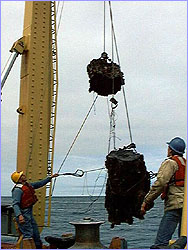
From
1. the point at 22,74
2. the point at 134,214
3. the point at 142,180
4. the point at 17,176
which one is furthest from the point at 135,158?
the point at 22,74

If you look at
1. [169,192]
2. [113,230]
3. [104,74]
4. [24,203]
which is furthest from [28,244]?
[113,230]

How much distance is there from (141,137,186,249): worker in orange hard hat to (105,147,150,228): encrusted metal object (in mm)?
537

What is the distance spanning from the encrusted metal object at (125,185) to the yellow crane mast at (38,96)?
268 cm

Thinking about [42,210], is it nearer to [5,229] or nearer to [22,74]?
[5,229]

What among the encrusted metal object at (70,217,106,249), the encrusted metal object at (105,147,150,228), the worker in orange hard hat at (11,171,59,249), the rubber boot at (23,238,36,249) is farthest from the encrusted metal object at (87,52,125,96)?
the rubber boot at (23,238,36,249)

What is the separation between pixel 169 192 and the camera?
5.43 m

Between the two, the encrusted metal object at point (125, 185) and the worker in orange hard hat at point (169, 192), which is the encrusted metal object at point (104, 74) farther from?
the worker in orange hard hat at point (169, 192)

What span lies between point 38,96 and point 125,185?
335 cm

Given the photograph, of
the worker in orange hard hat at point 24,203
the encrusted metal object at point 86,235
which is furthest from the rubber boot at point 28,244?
the encrusted metal object at point 86,235

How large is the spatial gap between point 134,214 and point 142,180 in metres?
0.46

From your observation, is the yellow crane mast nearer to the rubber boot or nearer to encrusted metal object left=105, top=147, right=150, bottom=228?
the rubber boot

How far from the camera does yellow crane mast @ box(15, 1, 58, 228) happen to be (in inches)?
338

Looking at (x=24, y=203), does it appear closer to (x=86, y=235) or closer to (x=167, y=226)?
(x=86, y=235)

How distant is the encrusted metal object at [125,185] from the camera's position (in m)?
5.95
